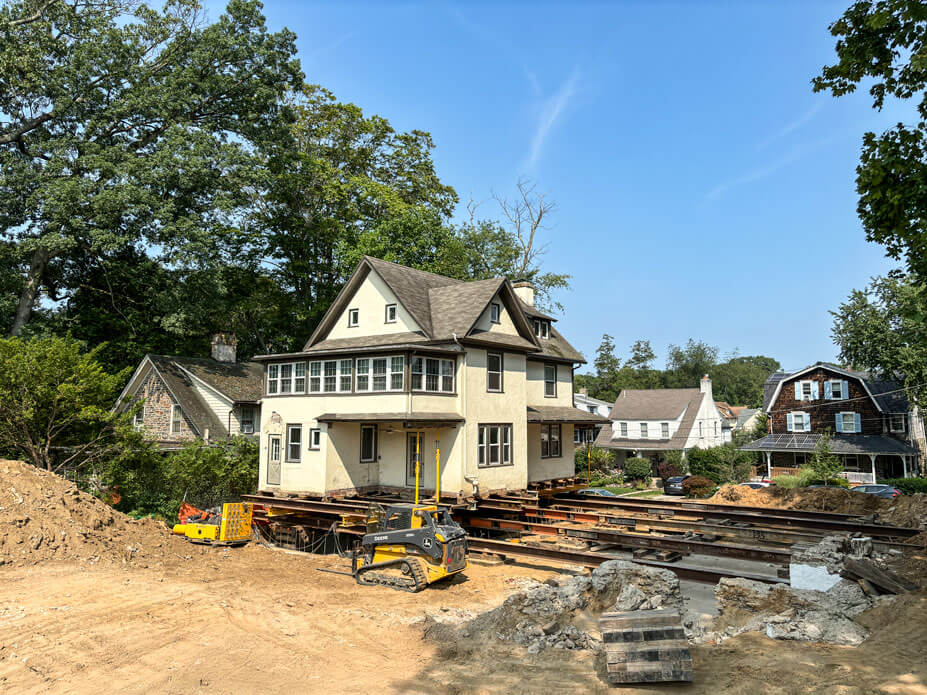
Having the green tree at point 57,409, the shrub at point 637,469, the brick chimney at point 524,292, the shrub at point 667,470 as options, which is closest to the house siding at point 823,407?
the shrub at point 667,470

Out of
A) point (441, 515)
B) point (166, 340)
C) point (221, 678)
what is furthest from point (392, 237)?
point (221, 678)

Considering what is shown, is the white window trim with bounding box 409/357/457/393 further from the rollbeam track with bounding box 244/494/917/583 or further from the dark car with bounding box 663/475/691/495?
the dark car with bounding box 663/475/691/495

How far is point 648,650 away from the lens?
862 centimetres

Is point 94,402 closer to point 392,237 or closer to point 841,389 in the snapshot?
point 392,237

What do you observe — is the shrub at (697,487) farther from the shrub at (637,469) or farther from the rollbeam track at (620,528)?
the rollbeam track at (620,528)

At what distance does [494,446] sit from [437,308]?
6.45 meters

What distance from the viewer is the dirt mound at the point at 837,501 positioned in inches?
786

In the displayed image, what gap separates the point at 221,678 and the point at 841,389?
49207 mm

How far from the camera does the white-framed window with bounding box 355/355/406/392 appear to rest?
2141 cm

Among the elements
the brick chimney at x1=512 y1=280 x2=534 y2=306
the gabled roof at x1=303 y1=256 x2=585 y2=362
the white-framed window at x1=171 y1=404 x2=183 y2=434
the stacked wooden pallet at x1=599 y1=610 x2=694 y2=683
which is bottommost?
the stacked wooden pallet at x1=599 y1=610 x2=694 y2=683

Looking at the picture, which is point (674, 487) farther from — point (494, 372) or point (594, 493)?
point (494, 372)

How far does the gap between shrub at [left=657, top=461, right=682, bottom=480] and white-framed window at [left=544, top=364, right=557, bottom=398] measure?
22788 mm

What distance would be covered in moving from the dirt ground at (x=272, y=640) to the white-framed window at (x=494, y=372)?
325 inches

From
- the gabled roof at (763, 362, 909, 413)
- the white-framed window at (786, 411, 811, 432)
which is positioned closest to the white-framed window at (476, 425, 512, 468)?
the gabled roof at (763, 362, 909, 413)
